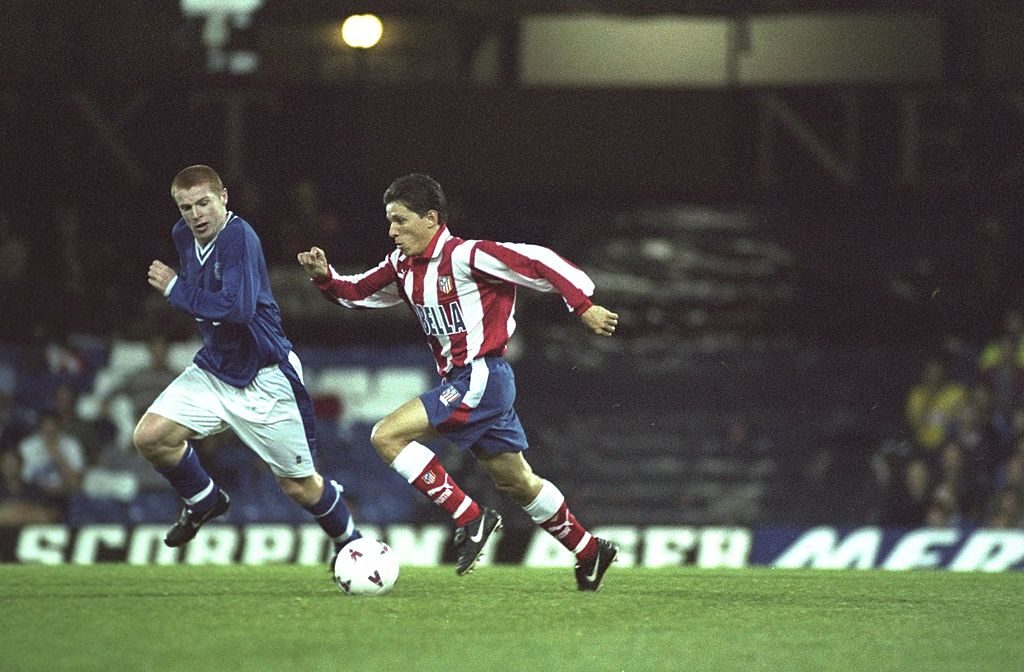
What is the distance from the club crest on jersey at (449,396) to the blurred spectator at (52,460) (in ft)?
23.9

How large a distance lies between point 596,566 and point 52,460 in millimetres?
7563

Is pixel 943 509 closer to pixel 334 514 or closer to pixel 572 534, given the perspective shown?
pixel 572 534

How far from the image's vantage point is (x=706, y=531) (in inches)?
500

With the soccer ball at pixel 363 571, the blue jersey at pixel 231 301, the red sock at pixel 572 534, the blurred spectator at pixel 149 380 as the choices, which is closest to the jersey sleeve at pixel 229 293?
the blue jersey at pixel 231 301

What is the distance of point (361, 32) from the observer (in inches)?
619

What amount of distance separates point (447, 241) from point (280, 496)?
7051mm

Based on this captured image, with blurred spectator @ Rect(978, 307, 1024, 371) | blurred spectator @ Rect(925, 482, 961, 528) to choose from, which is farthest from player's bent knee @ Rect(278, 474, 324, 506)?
blurred spectator @ Rect(978, 307, 1024, 371)

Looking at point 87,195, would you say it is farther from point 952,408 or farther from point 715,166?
point 952,408

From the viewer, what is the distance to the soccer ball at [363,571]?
767 centimetres

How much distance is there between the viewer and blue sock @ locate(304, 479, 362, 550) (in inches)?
328

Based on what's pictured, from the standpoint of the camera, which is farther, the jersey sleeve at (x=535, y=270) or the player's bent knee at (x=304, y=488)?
the player's bent knee at (x=304, y=488)

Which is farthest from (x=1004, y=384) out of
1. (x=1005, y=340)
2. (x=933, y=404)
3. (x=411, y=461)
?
(x=411, y=461)

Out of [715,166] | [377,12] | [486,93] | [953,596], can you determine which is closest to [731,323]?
[715,166]

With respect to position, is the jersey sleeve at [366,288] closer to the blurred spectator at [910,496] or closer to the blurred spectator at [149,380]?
the blurred spectator at [149,380]
